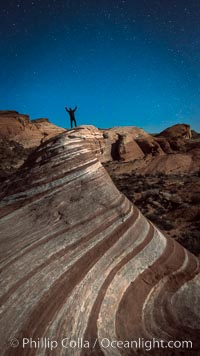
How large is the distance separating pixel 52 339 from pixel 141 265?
1.50 m

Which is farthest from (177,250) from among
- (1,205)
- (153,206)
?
(153,206)

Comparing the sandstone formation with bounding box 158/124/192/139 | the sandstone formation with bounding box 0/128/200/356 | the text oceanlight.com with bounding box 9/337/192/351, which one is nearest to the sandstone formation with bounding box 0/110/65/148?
the sandstone formation with bounding box 158/124/192/139

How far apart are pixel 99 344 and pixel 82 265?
892 mm

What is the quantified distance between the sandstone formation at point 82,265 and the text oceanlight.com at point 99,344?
0.03m

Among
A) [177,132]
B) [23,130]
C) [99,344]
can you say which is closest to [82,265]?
[99,344]

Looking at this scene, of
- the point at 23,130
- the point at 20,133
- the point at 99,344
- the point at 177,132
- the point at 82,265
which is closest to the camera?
the point at 99,344

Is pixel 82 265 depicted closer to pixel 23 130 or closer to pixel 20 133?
pixel 20 133

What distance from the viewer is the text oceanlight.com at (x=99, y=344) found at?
88.5 inches

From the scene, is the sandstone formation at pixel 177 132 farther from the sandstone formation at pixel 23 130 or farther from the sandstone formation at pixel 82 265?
the sandstone formation at pixel 82 265

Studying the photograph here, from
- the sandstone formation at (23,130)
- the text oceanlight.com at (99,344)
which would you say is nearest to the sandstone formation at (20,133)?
the sandstone formation at (23,130)

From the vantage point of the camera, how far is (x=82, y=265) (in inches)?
122

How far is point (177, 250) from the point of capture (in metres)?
4.16

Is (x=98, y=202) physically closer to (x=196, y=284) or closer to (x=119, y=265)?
(x=119, y=265)

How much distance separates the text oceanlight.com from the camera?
2.25 meters
